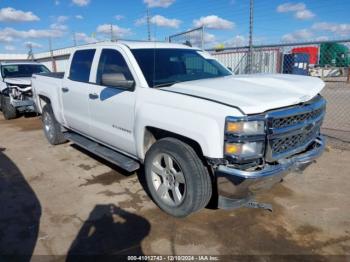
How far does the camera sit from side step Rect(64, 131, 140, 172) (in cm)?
409

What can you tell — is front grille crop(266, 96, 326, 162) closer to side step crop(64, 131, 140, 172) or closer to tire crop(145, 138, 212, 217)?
tire crop(145, 138, 212, 217)

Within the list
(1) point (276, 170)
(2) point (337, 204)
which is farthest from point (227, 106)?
(2) point (337, 204)

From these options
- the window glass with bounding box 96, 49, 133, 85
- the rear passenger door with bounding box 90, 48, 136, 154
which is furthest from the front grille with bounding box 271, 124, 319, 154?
the window glass with bounding box 96, 49, 133, 85

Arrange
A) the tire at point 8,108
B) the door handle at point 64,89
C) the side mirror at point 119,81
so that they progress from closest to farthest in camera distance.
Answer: the side mirror at point 119,81 < the door handle at point 64,89 < the tire at point 8,108

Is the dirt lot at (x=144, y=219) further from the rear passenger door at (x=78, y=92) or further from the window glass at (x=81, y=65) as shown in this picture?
the window glass at (x=81, y=65)

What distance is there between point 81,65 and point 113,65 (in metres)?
1.09

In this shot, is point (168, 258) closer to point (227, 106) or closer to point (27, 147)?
point (227, 106)

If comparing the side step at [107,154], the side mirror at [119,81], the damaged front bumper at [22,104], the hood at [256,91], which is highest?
the side mirror at [119,81]

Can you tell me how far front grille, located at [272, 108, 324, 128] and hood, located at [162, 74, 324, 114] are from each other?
14 centimetres

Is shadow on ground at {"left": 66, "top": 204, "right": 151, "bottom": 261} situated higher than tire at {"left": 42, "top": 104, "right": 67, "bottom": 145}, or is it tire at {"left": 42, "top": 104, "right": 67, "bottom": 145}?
tire at {"left": 42, "top": 104, "right": 67, "bottom": 145}

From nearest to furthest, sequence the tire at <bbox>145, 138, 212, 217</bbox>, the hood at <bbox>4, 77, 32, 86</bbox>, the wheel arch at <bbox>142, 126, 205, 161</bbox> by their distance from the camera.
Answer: the tire at <bbox>145, 138, 212, 217</bbox>, the wheel arch at <bbox>142, 126, 205, 161</bbox>, the hood at <bbox>4, 77, 32, 86</bbox>

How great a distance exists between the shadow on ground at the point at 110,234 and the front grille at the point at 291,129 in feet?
5.18

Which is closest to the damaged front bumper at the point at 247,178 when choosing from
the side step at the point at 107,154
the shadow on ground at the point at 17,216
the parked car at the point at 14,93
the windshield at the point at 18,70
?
the side step at the point at 107,154

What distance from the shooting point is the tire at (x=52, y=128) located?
6.54 m
